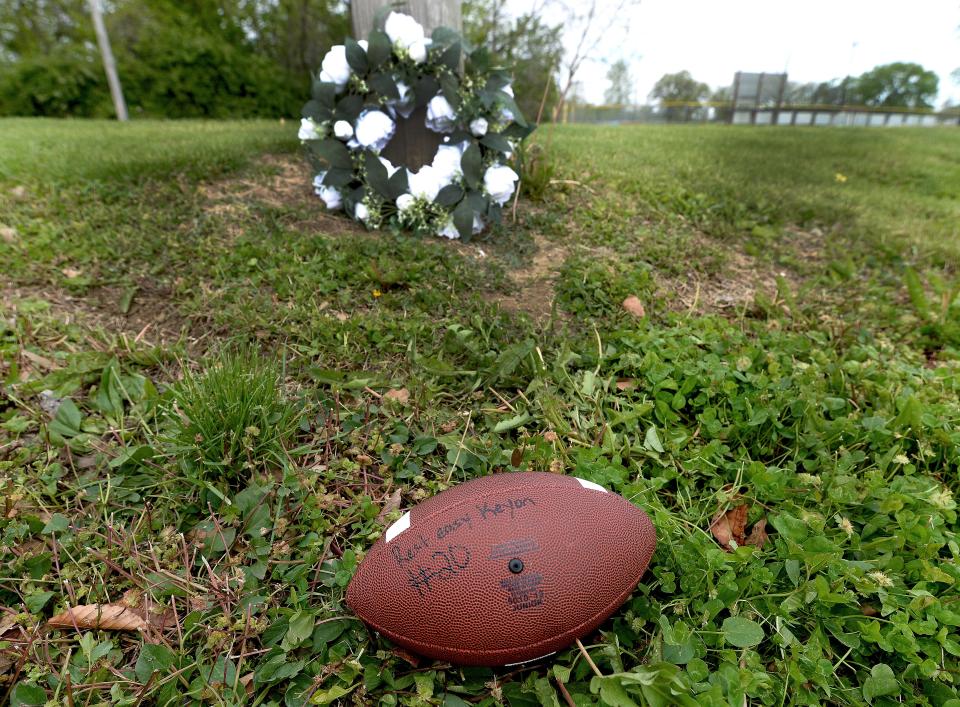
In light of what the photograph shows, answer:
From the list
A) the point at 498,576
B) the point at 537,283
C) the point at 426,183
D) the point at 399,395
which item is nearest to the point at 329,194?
the point at 426,183

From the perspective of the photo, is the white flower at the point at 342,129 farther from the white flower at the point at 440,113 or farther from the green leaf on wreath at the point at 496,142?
the green leaf on wreath at the point at 496,142

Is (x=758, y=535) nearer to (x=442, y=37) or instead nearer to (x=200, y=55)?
(x=442, y=37)

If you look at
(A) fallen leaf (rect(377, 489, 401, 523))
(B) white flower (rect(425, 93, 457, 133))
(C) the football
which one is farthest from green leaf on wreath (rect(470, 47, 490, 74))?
(C) the football

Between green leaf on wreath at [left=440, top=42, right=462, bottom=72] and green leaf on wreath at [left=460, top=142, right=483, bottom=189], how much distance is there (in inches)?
17.9

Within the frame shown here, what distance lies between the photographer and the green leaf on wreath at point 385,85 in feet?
10.2

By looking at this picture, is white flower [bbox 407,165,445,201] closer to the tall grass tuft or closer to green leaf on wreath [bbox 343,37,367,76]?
green leaf on wreath [bbox 343,37,367,76]

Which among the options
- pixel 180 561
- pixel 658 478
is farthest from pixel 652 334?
pixel 180 561

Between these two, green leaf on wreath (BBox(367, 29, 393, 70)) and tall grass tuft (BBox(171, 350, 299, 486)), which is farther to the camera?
green leaf on wreath (BBox(367, 29, 393, 70))

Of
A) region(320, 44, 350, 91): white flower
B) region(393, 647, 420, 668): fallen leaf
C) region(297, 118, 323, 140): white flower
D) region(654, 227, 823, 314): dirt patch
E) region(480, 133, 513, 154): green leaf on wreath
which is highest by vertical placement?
region(320, 44, 350, 91): white flower

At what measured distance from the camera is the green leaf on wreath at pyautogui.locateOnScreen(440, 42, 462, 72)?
3.10 meters

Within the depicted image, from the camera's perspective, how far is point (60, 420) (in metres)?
2.06

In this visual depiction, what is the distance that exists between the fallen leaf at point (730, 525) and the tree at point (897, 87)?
97.1 feet

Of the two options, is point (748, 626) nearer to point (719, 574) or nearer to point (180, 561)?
point (719, 574)

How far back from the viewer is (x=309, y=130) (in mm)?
3342
